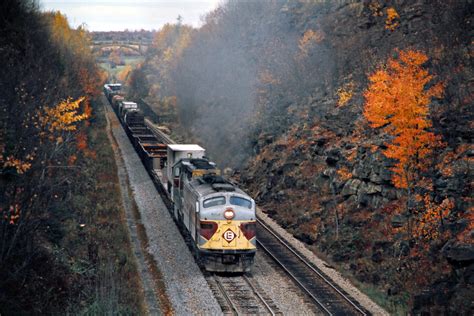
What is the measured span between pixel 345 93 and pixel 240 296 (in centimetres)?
2469

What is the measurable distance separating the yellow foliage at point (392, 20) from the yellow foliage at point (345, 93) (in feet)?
20.5

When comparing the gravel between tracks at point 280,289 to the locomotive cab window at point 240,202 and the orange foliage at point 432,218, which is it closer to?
the locomotive cab window at point 240,202

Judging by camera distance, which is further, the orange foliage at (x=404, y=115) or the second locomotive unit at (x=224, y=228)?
the orange foliage at (x=404, y=115)

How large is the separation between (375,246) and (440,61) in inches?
537

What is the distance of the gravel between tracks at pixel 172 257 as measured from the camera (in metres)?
23.0

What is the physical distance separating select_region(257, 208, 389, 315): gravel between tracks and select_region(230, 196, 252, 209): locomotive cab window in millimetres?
5142

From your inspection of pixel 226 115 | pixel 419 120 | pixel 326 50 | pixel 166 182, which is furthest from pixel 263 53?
pixel 419 120

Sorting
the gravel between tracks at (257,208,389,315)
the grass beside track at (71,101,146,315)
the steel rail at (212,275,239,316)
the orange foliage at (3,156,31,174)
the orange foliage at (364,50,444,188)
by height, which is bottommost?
the gravel between tracks at (257,208,389,315)

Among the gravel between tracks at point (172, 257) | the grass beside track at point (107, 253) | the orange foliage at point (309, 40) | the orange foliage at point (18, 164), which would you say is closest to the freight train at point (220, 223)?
the gravel between tracks at point (172, 257)

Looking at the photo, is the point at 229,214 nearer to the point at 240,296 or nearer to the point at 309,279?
the point at 240,296

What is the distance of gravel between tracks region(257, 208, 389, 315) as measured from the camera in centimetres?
2361

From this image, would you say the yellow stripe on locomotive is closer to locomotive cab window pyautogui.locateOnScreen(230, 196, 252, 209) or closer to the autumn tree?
locomotive cab window pyautogui.locateOnScreen(230, 196, 252, 209)

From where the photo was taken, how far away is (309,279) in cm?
2650

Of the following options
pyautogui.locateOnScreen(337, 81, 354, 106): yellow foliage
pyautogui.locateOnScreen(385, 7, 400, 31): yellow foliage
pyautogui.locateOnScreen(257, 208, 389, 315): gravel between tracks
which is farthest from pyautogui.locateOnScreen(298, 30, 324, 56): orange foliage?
pyautogui.locateOnScreen(257, 208, 389, 315): gravel between tracks
